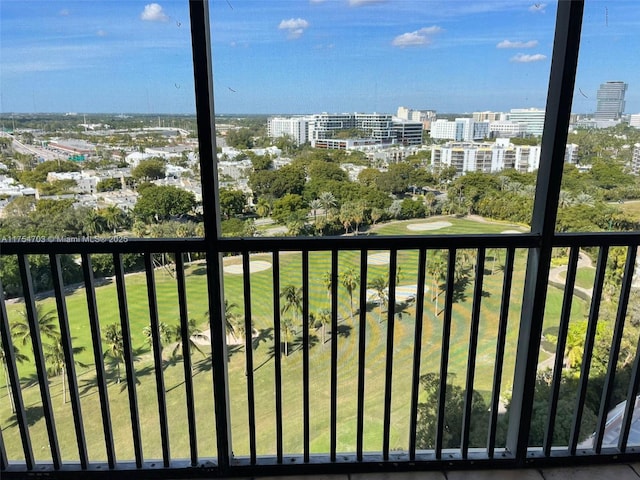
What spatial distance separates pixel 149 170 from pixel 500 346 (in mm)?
1624

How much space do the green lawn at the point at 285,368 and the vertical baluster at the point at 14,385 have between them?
0.03 m

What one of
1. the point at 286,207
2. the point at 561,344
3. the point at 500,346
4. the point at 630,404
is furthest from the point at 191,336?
the point at 630,404

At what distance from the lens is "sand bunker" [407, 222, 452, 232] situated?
6.00 feet

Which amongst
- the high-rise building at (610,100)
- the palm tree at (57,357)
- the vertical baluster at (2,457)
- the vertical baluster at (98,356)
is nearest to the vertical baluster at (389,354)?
the high-rise building at (610,100)

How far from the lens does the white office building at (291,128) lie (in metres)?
1.70

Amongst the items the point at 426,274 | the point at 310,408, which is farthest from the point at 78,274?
the point at 426,274

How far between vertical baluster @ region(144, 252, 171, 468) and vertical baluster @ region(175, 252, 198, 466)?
0.10 metres

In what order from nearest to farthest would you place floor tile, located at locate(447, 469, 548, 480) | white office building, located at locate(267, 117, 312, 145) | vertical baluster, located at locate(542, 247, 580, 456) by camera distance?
white office building, located at locate(267, 117, 312, 145), vertical baluster, located at locate(542, 247, 580, 456), floor tile, located at locate(447, 469, 548, 480)

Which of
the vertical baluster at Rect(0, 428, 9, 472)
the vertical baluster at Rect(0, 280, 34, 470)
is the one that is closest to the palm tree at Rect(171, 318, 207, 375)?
the vertical baluster at Rect(0, 280, 34, 470)

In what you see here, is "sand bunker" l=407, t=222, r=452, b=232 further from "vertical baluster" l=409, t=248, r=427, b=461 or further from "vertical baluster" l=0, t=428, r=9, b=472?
"vertical baluster" l=0, t=428, r=9, b=472

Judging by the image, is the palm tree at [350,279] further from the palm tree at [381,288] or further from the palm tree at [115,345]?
the palm tree at [115,345]

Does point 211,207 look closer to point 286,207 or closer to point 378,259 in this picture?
point 286,207

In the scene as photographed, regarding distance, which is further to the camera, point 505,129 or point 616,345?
point 616,345

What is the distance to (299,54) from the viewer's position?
1621mm
